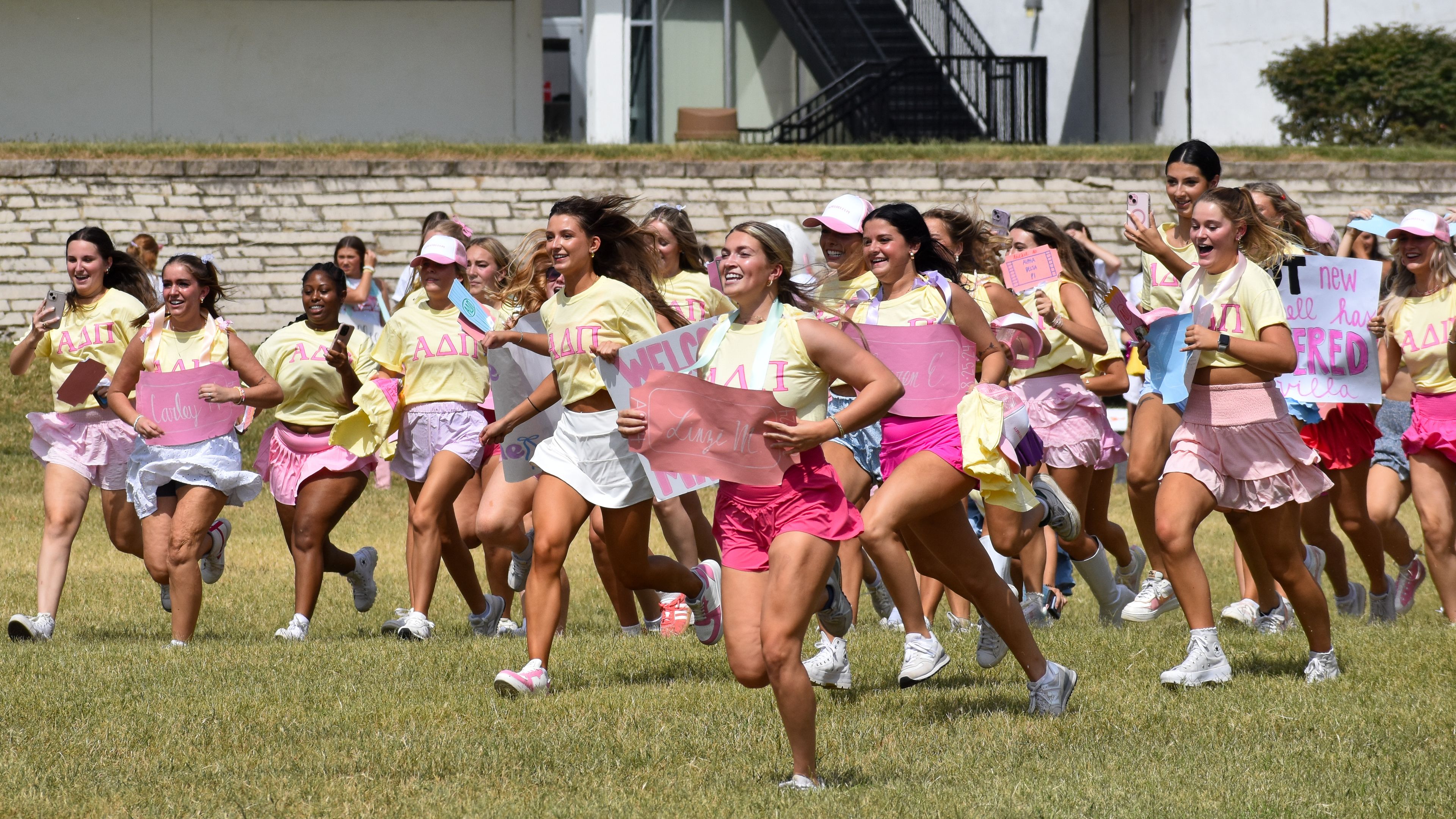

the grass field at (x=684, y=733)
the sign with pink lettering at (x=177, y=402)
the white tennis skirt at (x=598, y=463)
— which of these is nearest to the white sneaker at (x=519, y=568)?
the grass field at (x=684, y=733)

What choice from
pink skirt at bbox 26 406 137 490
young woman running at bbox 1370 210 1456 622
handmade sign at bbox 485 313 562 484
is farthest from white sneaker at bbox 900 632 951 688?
pink skirt at bbox 26 406 137 490

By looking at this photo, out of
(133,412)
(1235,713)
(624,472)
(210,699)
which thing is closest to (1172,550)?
(1235,713)

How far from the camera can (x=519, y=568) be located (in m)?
9.43

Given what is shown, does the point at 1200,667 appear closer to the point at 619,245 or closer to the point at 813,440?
the point at 813,440

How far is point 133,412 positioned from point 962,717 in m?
4.45

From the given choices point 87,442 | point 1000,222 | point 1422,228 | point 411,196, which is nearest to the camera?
point 1000,222

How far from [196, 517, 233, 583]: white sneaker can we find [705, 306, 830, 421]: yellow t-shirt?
4210 millimetres

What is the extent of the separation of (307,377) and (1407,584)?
631 cm

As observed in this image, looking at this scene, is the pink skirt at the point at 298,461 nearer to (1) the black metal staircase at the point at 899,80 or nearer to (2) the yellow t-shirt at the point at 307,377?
(2) the yellow t-shirt at the point at 307,377

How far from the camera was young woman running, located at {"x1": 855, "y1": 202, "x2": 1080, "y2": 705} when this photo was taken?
241 inches

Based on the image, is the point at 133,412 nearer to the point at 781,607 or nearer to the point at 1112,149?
the point at 781,607

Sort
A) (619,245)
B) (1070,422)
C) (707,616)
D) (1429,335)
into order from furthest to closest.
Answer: (1070,422), (1429,335), (707,616), (619,245)

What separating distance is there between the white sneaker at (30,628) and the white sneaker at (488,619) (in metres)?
2.17

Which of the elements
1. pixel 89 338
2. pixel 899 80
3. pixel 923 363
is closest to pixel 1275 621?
pixel 923 363
